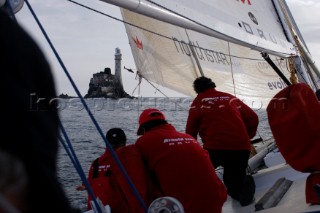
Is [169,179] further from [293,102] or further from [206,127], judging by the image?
[206,127]

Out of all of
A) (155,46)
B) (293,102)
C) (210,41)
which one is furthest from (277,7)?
(293,102)

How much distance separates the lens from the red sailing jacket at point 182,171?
233 centimetres

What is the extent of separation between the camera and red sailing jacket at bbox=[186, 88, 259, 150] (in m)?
3.66

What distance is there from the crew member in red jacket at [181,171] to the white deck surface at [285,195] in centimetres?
42

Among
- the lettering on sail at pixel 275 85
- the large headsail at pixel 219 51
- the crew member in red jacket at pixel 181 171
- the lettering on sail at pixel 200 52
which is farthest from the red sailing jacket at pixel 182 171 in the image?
the lettering on sail at pixel 275 85

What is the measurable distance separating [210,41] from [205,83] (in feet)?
7.19

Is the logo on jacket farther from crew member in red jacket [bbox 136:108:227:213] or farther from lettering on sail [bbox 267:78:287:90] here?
crew member in red jacket [bbox 136:108:227:213]

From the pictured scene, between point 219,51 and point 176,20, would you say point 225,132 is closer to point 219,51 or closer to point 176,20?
point 176,20

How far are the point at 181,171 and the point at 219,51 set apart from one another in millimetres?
3780

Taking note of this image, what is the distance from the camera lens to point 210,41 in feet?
19.1

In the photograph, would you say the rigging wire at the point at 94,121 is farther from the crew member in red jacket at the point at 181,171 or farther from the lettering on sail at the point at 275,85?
the lettering on sail at the point at 275,85

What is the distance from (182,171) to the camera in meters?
2.34

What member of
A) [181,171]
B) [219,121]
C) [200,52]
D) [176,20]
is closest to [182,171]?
[181,171]

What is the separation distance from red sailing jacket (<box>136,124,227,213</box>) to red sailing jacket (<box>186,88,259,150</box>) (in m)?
1.25
